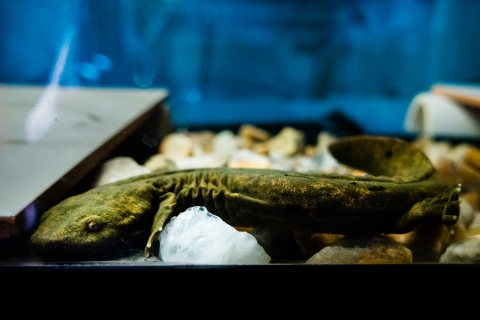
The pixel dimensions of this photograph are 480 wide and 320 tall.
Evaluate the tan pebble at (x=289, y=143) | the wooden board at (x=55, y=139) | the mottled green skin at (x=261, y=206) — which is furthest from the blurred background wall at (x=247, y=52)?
the mottled green skin at (x=261, y=206)

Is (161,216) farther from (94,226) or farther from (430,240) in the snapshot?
(430,240)

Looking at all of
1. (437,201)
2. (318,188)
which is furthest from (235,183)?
(437,201)

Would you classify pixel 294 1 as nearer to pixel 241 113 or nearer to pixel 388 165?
pixel 241 113

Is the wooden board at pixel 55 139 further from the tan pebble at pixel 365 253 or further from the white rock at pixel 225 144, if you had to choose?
the tan pebble at pixel 365 253

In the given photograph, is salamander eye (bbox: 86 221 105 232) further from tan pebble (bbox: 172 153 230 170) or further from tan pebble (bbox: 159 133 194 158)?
tan pebble (bbox: 159 133 194 158)

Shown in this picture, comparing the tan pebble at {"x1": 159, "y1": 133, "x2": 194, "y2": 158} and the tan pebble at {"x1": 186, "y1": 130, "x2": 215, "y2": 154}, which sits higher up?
the tan pebble at {"x1": 159, "y1": 133, "x2": 194, "y2": 158}

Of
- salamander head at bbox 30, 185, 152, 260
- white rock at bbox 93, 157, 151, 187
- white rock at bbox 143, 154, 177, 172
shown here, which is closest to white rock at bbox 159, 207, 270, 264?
salamander head at bbox 30, 185, 152, 260
